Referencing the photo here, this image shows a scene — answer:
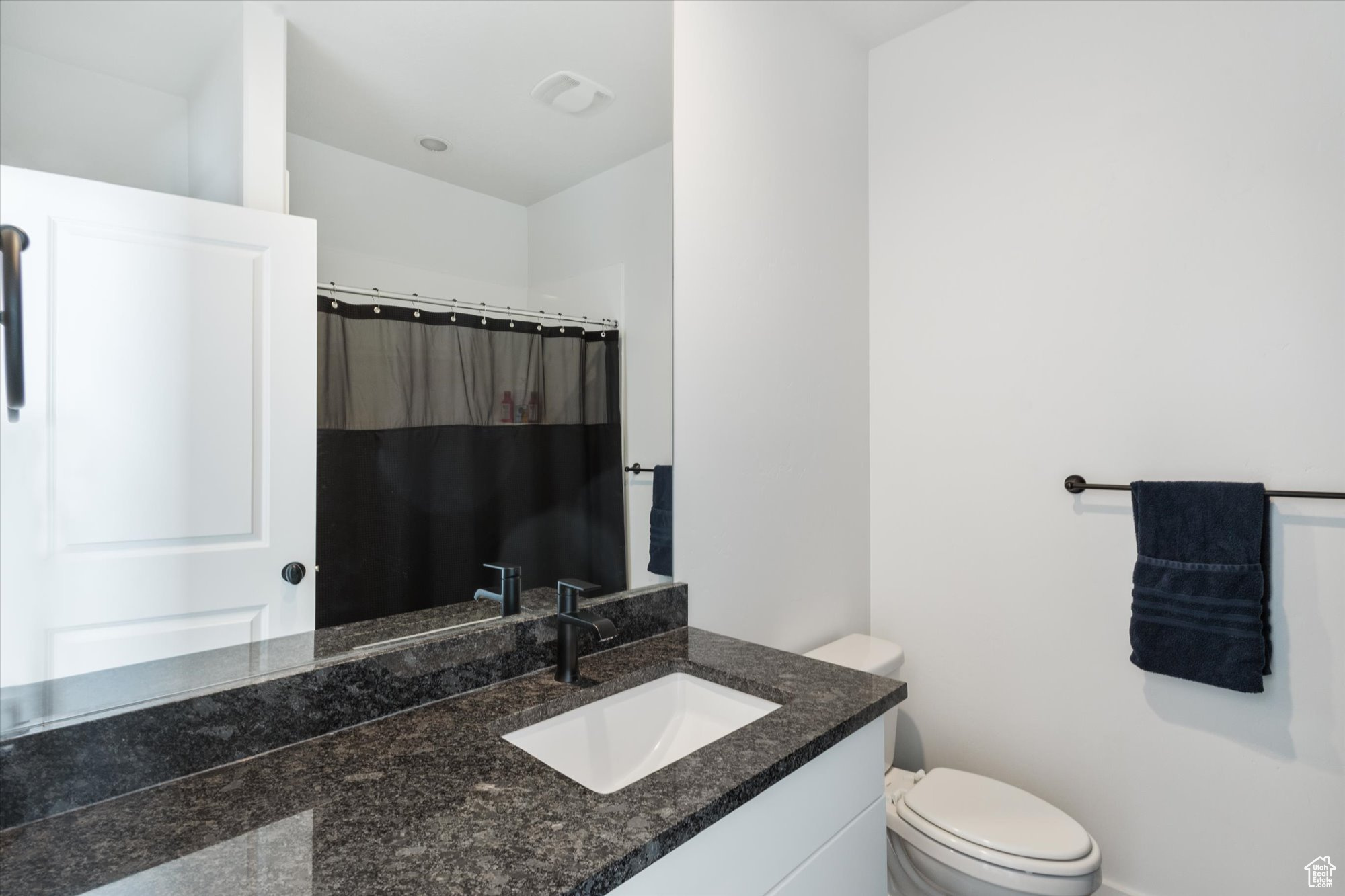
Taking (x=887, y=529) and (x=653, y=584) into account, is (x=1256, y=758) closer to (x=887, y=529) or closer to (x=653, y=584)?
(x=887, y=529)

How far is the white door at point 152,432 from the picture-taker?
28.2 inches

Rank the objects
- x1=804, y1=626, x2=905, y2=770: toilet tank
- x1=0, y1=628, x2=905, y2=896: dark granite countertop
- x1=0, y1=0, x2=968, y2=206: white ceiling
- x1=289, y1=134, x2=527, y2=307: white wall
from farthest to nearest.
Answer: x1=804, y1=626, x2=905, y2=770: toilet tank → x1=289, y1=134, x2=527, y2=307: white wall → x1=0, y1=0, x2=968, y2=206: white ceiling → x1=0, y1=628, x2=905, y2=896: dark granite countertop

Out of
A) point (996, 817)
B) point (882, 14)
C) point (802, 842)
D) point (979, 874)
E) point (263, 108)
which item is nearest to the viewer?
point (263, 108)

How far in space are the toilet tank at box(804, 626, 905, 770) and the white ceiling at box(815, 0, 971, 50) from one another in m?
1.82

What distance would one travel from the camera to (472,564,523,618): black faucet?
3.87 ft

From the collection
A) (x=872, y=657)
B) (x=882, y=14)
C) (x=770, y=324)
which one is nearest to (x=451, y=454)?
(x=770, y=324)

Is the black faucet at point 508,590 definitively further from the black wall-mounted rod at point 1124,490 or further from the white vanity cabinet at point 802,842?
the black wall-mounted rod at point 1124,490

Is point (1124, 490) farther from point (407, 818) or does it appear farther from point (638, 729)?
point (407, 818)

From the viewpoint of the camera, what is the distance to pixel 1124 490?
1604 mm

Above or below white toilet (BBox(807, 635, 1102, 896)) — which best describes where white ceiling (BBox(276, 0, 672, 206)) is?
above

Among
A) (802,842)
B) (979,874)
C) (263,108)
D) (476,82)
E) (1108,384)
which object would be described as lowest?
(979,874)

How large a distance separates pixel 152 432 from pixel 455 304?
1.46 feet

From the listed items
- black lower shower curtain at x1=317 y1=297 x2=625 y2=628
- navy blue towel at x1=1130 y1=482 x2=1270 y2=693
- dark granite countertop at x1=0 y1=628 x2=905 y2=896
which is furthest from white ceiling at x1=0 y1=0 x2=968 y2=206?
navy blue towel at x1=1130 y1=482 x2=1270 y2=693

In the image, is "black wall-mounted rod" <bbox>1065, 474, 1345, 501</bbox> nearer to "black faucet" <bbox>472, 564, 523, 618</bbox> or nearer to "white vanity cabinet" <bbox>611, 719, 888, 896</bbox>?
"white vanity cabinet" <bbox>611, 719, 888, 896</bbox>
